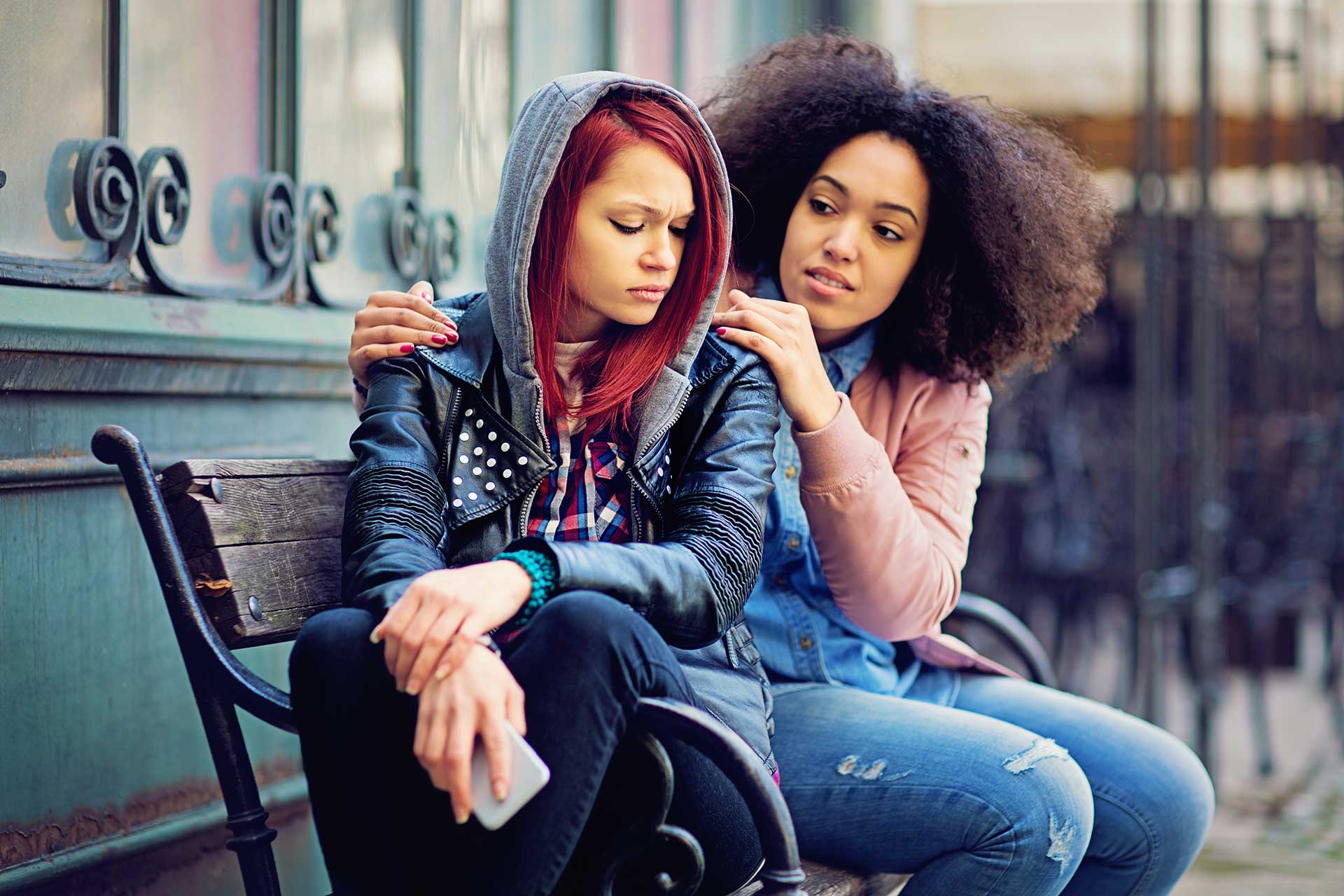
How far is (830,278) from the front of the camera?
2.07 metres

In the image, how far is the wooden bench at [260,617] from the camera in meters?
1.43

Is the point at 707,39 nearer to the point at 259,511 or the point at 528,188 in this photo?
the point at 528,188

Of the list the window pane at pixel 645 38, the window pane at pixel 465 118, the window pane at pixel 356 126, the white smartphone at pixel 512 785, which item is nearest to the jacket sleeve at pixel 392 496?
the white smartphone at pixel 512 785

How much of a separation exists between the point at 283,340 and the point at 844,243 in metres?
1.05

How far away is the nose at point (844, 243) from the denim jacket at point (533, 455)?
33 cm

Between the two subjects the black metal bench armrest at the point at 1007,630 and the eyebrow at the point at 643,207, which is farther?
the black metal bench armrest at the point at 1007,630

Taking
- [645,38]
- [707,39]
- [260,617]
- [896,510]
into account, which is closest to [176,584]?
[260,617]

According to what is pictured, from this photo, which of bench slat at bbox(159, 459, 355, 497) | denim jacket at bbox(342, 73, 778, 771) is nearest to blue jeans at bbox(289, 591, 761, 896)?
denim jacket at bbox(342, 73, 778, 771)

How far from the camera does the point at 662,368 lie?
1756 millimetres

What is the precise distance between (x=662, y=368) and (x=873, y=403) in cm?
55

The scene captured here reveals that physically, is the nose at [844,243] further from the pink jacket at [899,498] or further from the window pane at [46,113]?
the window pane at [46,113]

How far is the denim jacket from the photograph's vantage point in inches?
62.4

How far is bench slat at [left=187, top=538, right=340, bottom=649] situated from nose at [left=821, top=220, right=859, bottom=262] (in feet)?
2.73

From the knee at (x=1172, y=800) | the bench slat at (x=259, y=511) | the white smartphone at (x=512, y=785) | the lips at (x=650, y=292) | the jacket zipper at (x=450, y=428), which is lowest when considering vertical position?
the knee at (x=1172, y=800)
